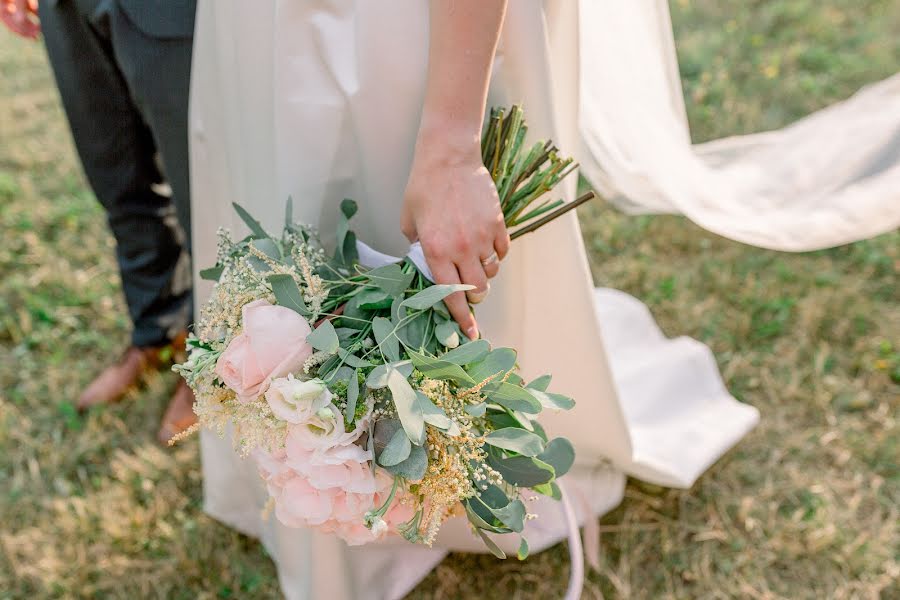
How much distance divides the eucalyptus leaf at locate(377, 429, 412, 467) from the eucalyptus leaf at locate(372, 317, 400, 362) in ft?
0.37

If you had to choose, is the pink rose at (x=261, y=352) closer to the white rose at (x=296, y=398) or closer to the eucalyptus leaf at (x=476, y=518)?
the white rose at (x=296, y=398)

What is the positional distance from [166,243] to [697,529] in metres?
1.51

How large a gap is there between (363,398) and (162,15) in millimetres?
879

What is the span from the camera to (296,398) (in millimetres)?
963

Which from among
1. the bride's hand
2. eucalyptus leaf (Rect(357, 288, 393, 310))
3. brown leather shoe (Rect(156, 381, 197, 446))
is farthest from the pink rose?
brown leather shoe (Rect(156, 381, 197, 446))

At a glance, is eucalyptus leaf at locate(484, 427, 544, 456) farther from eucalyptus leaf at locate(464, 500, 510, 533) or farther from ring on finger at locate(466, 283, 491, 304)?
ring on finger at locate(466, 283, 491, 304)

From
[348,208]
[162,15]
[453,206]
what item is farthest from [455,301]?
[162,15]

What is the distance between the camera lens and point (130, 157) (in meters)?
1.86

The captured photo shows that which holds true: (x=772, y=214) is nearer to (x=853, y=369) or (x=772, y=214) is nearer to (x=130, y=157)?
(x=853, y=369)

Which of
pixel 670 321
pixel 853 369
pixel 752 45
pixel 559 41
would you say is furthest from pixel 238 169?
pixel 752 45

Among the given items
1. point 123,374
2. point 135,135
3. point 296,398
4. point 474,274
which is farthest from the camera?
point 123,374

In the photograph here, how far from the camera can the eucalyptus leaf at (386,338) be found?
1066mm

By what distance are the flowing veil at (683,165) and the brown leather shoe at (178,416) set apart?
1.22 metres

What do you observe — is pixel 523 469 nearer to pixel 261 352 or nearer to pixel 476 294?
pixel 476 294
